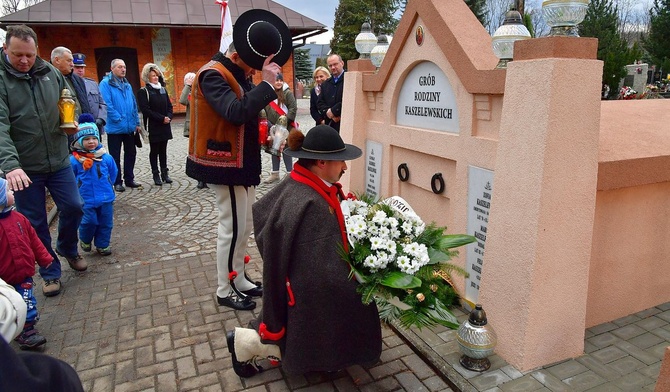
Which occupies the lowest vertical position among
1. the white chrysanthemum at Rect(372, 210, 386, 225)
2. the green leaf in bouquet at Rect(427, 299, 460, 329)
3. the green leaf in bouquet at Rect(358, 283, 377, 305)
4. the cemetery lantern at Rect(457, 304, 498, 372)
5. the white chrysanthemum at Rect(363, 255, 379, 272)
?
the cemetery lantern at Rect(457, 304, 498, 372)

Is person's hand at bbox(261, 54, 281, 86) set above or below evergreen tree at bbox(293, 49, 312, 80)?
below

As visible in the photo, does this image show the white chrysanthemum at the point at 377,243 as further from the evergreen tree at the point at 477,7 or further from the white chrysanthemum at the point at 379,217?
the evergreen tree at the point at 477,7

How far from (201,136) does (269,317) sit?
5.18 ft

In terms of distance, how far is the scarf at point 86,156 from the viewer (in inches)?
205

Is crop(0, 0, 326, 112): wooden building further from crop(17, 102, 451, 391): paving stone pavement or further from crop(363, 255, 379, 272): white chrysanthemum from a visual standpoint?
crop(363, 255, 379, 272): white chrysanthemum

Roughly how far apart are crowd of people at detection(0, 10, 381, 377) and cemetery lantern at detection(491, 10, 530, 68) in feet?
4.43

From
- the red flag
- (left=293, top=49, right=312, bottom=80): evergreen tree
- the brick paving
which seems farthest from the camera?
(left=293, top=49, right=312, bottom=80): evergreen tree

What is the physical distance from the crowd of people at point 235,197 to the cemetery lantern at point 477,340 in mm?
634

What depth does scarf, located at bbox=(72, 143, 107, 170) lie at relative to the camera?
521 centimetres

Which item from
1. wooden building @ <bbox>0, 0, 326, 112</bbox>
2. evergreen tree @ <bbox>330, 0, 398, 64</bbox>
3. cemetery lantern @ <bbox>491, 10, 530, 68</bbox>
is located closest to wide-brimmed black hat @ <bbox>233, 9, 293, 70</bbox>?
cemetery lantern @ <bbox>491, 10, 530, 68</bbox>

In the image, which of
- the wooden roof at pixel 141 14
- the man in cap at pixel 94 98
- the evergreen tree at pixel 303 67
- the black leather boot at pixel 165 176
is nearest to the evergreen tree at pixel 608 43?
the wooden roof at pixel 141 14

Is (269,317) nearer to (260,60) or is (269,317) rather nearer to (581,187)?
(260,60)

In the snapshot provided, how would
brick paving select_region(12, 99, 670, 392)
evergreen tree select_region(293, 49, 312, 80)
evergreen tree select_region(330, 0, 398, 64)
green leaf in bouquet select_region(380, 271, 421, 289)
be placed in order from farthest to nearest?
evergreen tree select_region(293, 49, 312, 80)
evergreen tree select_region(330, 0, 398, 64)
brick paving select_region(12, 99, 670, 392)
green leaf in bouquet select_region(380, 271, 421, 289)

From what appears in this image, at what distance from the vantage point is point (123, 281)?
482 cm
